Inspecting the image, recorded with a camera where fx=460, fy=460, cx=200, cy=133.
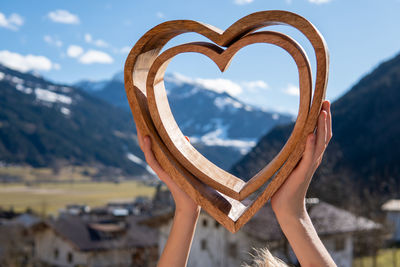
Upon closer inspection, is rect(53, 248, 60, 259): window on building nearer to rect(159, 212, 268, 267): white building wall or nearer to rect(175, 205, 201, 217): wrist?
rect(159, 212, 268, 267): white building wall

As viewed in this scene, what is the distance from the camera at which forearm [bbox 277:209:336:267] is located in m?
2.04

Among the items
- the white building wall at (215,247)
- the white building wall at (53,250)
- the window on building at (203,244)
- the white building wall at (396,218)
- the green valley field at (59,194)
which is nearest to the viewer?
the white building wall at (215,247)

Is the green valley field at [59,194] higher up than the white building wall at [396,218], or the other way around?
the white building wall at [396,218]

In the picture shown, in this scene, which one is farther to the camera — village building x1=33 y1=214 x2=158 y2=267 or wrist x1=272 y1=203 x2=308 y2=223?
village building x1=33 y1=214 x2=158 y2=267

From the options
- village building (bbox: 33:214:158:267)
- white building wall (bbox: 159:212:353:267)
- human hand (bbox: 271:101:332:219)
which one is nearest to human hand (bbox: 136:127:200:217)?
human hand (bbox: 271:101:332:219)

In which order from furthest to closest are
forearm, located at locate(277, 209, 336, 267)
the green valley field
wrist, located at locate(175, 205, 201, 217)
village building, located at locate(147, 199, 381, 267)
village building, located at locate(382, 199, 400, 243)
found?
the green valley field
village building, located at locate(382, 199, 400, 243)
village building, located at locate(147, 199, 381, 267)
wrist, located at locate(175, 205, 201, 217)
forearm, located at locate(277, 209, 336, 267)

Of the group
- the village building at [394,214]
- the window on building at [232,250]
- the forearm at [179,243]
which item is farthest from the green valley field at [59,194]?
the forearm at [179,243]

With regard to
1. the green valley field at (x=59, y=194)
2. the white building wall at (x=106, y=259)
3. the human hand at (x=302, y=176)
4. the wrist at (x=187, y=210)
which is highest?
the human hand at (x=302, y=176)

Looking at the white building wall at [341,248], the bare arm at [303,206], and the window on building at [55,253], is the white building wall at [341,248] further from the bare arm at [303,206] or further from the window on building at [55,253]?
the window on building at [55,253]

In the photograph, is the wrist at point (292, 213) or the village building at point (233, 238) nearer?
the wrist at point (292, 213)

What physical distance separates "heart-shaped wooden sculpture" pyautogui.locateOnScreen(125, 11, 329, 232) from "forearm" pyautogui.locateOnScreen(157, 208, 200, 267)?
0.48 feet

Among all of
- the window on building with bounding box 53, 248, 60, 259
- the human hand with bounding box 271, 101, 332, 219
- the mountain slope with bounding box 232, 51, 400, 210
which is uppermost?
the human hand with bounding box 271, 101, 332, 219

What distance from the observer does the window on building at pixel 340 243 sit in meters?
25.4

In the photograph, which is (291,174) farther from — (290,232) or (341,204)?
(341,204)
